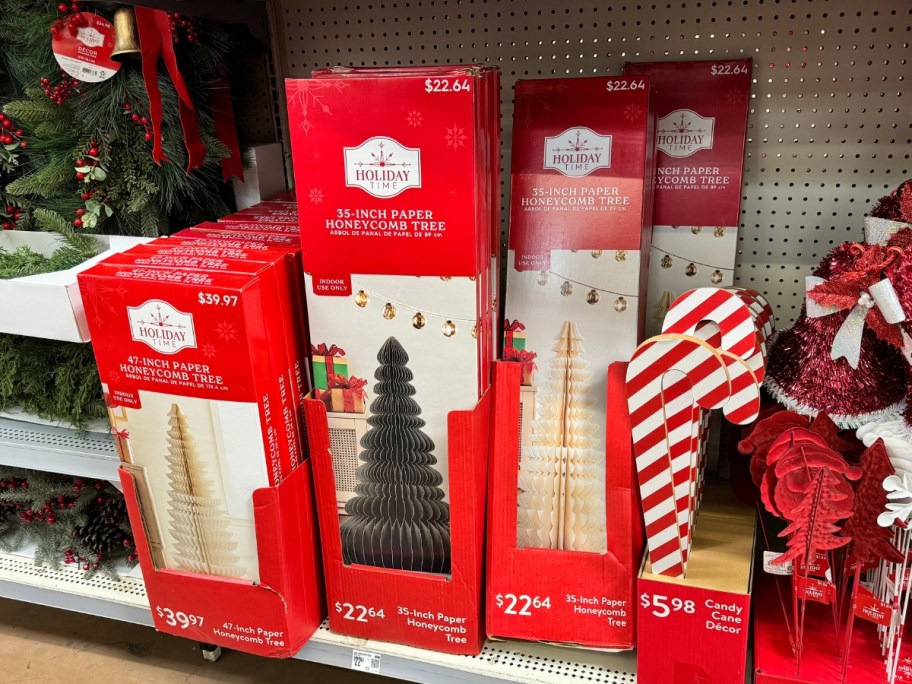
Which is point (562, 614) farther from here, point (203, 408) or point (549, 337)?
point (203, 408)

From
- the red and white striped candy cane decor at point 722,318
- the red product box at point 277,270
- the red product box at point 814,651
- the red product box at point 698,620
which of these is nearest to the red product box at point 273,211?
the red product box at point 277,270

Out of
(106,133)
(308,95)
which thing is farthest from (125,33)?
(308,95)

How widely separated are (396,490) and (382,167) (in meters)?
0.55

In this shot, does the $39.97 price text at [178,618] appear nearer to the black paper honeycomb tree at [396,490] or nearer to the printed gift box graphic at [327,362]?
the black paper honeycomb tree at [396,490]

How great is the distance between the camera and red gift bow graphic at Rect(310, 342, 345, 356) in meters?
1.23

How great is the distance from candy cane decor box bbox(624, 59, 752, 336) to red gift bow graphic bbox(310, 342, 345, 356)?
0.62 meters

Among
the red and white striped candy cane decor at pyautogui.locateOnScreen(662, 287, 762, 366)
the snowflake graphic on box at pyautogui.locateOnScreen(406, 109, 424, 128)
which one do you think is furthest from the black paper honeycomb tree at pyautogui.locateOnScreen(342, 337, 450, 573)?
the red and white striped candy cane decor at pyautogui.locateOnScreen(662, 287, 762, 366)

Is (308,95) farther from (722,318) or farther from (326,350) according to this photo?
(722,318)

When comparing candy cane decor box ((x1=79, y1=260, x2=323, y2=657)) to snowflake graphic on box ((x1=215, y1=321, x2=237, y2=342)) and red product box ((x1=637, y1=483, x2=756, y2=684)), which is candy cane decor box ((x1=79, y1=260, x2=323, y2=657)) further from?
red product box ((x1=637, y1=483, x2=756, y2=684))

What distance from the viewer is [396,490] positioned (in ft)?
4.19

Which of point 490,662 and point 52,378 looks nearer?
point 490,662

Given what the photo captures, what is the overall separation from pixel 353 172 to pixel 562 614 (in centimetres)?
83

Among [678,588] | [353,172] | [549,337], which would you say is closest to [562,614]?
[678,588]

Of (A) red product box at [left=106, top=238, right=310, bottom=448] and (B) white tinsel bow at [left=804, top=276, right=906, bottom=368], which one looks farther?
(A) red product box at [left=106, top=238, right=310, bottom=448]
